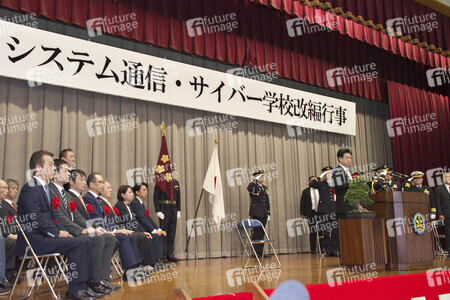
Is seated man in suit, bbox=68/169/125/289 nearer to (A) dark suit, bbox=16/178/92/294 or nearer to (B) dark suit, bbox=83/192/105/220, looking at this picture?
Answer: (B) dark suit, bbox=83/192/105/220

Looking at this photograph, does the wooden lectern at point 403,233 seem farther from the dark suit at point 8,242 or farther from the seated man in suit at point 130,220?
the dark suit at point 8,242

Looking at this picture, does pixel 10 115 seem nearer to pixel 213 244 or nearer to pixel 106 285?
pixel 106 285

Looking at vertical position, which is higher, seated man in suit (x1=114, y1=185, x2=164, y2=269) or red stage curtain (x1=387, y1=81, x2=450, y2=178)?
red stage curtain (x1=387, y1=81, x2=450, y2=178)

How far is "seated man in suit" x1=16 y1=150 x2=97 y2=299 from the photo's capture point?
345 centimetres

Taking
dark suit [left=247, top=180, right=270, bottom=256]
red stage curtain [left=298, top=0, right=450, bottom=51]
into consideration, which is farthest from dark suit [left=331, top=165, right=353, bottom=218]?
red stage curtain [left=298, top=0, right=450, bottom=51]

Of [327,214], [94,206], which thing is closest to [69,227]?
[94,206]

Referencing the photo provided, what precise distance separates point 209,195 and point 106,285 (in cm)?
403

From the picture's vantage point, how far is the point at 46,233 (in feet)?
11.6

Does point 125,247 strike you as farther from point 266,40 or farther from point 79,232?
point 266,40

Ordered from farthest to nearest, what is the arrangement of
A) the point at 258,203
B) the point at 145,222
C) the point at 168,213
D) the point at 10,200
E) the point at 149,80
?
1. the point at 258,203
2. the point at 149,80
3. the point at 168,213
4. the point at 145,222
5. the point at 10,200

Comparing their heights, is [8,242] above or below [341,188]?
below

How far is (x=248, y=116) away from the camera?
8414 millimetres

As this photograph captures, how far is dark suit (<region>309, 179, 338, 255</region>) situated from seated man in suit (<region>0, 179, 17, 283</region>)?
16.0ft

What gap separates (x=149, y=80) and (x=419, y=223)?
4590 millimetres
